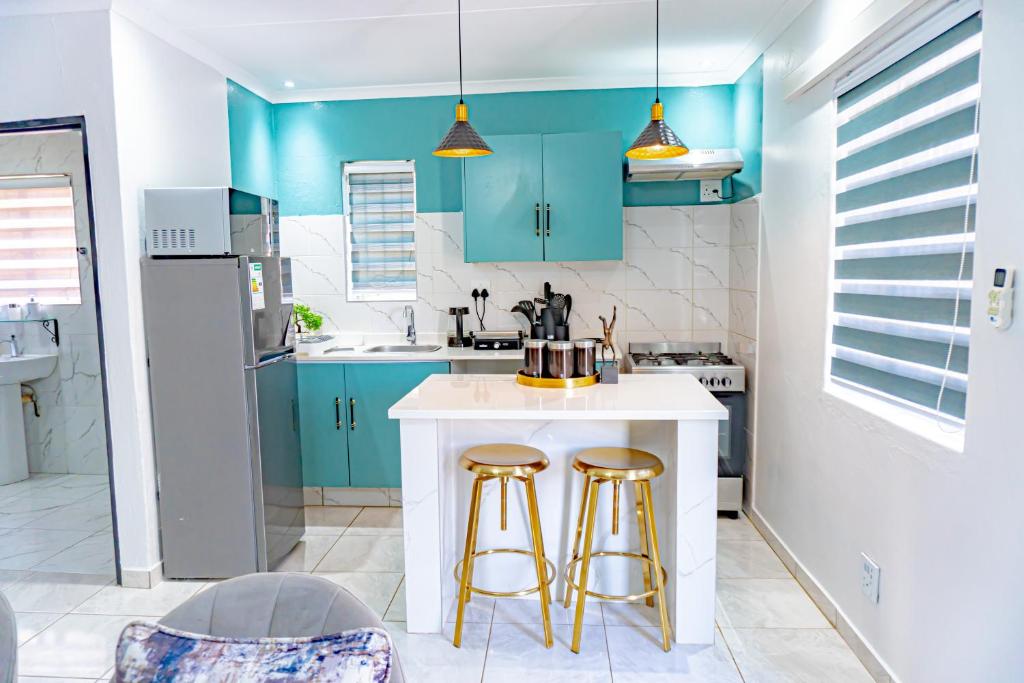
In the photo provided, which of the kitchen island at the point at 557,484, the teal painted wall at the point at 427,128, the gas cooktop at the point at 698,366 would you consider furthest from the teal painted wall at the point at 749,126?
the kitchen island at the point at 557,484

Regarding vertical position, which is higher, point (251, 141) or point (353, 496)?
point (251, 141)

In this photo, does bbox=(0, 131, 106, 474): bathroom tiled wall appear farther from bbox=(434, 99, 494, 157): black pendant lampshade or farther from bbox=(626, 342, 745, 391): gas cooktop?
bbox=(626, 342, 745, 391): gas cooktop

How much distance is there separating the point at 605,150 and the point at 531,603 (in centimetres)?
262

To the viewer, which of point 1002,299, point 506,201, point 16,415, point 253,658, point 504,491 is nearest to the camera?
point 253,658

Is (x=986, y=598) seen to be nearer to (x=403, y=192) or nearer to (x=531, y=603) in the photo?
(x=531, y=603)

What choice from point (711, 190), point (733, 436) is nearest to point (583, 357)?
point (733, 436)

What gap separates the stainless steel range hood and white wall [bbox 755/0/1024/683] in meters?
0.37

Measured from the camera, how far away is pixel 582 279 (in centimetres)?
461

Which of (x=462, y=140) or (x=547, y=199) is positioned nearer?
(x=462, y=140)

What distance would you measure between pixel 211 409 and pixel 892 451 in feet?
9.04

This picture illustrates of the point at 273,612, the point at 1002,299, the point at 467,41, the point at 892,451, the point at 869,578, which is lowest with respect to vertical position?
the point at 869,578

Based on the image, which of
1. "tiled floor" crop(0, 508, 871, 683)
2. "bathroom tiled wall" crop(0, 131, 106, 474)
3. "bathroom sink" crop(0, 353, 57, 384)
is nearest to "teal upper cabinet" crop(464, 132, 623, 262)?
"tiled floor" crop(0, 508, 871, 683)

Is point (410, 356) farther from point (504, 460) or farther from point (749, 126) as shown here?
point (749, 126)

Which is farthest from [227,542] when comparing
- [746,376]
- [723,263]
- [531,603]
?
[723,263]
